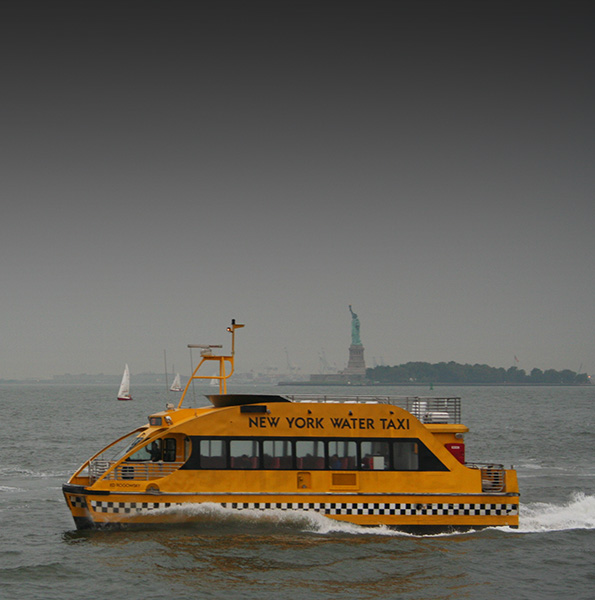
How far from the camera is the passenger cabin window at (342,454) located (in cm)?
1925

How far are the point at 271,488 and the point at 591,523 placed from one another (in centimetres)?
908

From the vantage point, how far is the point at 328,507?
61.8ft

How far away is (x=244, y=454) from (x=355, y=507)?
2.87 metres

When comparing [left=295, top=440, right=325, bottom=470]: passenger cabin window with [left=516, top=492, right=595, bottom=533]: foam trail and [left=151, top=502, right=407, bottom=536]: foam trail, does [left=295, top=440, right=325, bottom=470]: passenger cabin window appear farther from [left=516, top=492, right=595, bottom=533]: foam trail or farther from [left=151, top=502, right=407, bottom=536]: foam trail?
[left=516, top=492, right=595, bottom=533]: foam trail

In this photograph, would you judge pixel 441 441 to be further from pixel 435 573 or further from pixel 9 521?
pixel 9 521

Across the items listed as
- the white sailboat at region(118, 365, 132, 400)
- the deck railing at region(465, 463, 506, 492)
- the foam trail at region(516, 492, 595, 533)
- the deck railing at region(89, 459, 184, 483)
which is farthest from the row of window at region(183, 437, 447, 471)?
the white sailboat at region(118, 365, 132, 400)

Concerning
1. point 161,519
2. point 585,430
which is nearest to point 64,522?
point 161,519

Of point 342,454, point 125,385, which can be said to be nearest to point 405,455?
point 342,454

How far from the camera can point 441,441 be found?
19750 mm

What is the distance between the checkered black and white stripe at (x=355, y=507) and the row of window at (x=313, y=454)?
2.76ft

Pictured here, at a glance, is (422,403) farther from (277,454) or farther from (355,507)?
(277,454)

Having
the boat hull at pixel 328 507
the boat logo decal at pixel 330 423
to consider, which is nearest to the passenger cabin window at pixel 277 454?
the boat logo decal at pixel 330 423

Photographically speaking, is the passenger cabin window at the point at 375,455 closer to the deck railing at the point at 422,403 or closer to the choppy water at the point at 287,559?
the deck railing at the point at 422,403

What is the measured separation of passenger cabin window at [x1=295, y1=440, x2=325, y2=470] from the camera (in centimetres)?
1923
